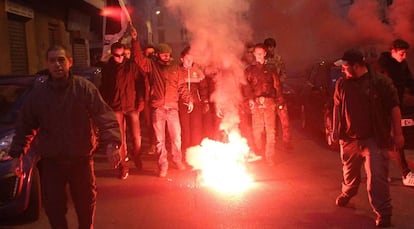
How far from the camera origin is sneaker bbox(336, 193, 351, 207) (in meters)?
6.03

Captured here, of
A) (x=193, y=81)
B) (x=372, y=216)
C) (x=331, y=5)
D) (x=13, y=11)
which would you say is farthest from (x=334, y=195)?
(x=13, y=11)

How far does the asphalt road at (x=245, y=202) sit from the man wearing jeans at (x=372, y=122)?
0.36 metres

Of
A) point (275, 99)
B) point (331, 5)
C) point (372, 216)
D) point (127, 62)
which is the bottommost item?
point (372, 216)

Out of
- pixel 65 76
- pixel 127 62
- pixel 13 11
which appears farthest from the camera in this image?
pixel 13 11

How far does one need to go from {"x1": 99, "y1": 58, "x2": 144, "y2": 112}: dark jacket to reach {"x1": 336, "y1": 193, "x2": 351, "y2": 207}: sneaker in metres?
3.39

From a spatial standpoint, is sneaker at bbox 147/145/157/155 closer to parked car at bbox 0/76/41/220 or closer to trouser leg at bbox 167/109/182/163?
trouser leg at bbox 167/109/182/163

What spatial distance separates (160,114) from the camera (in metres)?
7.98

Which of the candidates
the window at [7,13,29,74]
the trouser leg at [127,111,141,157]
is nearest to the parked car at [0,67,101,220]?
the trouser leg at [127,111,141,157]

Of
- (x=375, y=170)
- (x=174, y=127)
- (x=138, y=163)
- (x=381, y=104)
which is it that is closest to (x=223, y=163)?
(x=174, y=127)

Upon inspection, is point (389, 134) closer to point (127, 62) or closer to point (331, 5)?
point (127, 62)

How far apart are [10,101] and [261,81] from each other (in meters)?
3.66

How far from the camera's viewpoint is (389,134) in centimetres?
545

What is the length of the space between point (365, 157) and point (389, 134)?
0.34 meters

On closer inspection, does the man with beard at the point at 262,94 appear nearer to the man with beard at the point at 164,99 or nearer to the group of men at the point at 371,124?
the man with beard at the point at 164,99
